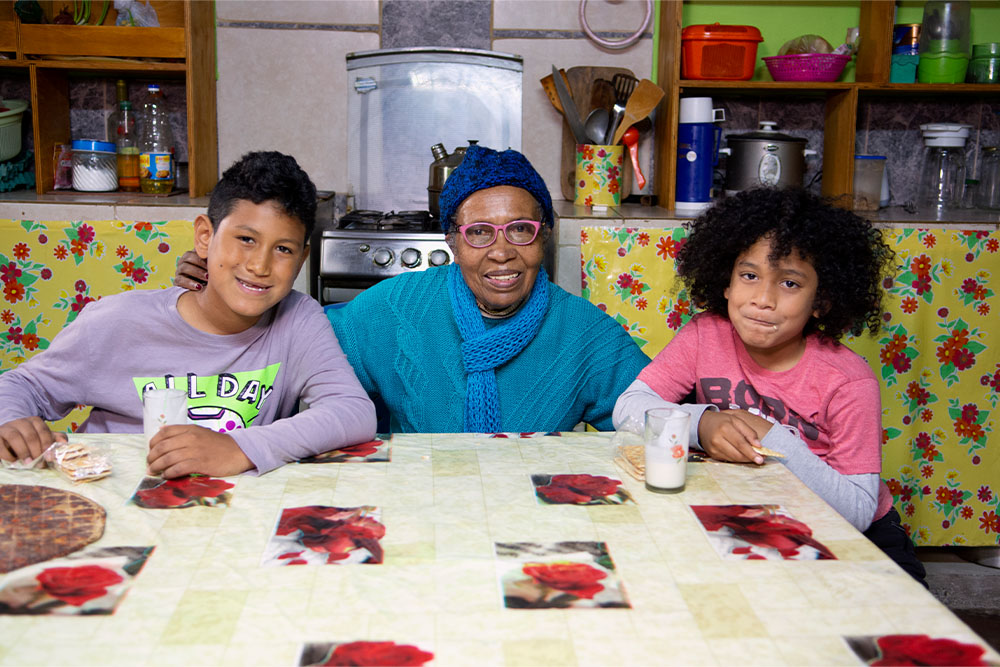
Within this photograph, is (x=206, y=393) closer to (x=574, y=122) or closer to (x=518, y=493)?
(x=518, y=493)

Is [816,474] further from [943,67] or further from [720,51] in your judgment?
[943,67]

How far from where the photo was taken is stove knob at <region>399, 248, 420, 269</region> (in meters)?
2.75

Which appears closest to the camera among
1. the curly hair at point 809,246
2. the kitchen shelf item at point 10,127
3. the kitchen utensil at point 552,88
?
the curly hair at point 809,246

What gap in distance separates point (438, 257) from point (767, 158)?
1107mm

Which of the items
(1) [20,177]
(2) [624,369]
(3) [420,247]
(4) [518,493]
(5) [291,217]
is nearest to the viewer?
(4) [518,493]

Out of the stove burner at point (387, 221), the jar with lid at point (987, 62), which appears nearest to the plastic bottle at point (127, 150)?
the stove burner at point (387, 221)

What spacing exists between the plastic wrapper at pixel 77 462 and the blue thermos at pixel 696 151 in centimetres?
213

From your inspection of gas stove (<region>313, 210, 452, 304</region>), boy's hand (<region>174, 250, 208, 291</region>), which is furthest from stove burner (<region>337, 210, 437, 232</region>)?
boy's hand (<region>174, 250, 208, 291</region>)

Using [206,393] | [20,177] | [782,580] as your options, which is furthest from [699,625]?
[20,177]

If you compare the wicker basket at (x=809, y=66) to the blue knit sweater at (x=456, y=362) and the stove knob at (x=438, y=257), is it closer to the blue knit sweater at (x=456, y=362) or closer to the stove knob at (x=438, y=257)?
the stove knob at (x=438, y=257)

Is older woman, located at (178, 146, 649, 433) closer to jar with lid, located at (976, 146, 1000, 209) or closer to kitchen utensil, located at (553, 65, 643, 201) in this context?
kitchen utensil, located at (553, 65, 643, 201)

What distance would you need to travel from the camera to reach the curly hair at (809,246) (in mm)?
1673

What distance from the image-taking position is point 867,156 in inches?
121

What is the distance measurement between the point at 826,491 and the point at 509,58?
222 cm
